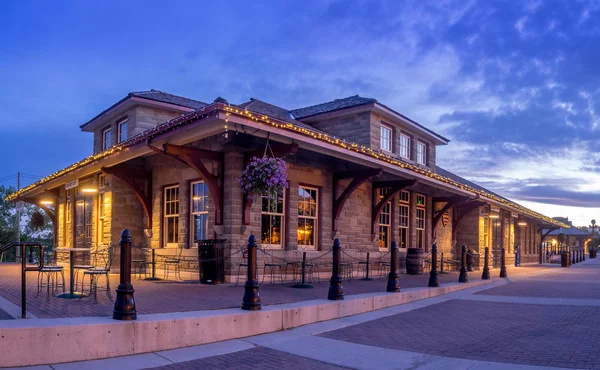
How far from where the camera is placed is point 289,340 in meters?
7.57

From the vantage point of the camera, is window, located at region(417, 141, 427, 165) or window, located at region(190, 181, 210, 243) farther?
window, located at region(417, 141, 427, 165)

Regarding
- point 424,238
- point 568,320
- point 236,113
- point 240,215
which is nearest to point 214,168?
point 240,215

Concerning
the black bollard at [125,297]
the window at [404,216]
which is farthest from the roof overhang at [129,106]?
the black bollard at [125,297]

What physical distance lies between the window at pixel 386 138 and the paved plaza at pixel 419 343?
348 inches

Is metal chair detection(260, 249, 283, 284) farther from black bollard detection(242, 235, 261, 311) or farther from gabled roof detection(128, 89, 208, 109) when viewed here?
gabled roof detection(128, 89, 208, 109)

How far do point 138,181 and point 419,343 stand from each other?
10.7 m

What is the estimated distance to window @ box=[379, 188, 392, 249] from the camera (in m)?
18.6

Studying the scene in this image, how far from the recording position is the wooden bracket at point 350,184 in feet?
48.9

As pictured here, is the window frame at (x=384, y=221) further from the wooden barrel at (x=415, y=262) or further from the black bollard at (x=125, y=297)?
the black bollard at (x=125, y=297)

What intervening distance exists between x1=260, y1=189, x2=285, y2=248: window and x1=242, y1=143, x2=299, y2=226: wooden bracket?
0.99 m

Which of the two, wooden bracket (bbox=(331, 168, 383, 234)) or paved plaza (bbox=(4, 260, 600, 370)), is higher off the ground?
wooden bracket (bbox=(331, 168, 383, 234))

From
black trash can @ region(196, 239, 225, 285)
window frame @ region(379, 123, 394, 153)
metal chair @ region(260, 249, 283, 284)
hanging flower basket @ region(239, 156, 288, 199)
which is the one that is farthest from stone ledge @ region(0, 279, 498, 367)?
window frame @ region(379, 123, 394, 153)

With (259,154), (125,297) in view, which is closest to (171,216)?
(259,154)

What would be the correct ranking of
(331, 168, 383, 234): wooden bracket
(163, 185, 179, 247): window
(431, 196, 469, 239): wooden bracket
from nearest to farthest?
(163, 185, 179, 247): window < (331, 168, 383, 234): wooden bracket < (431, 196, 469, 239): wooden bracket
